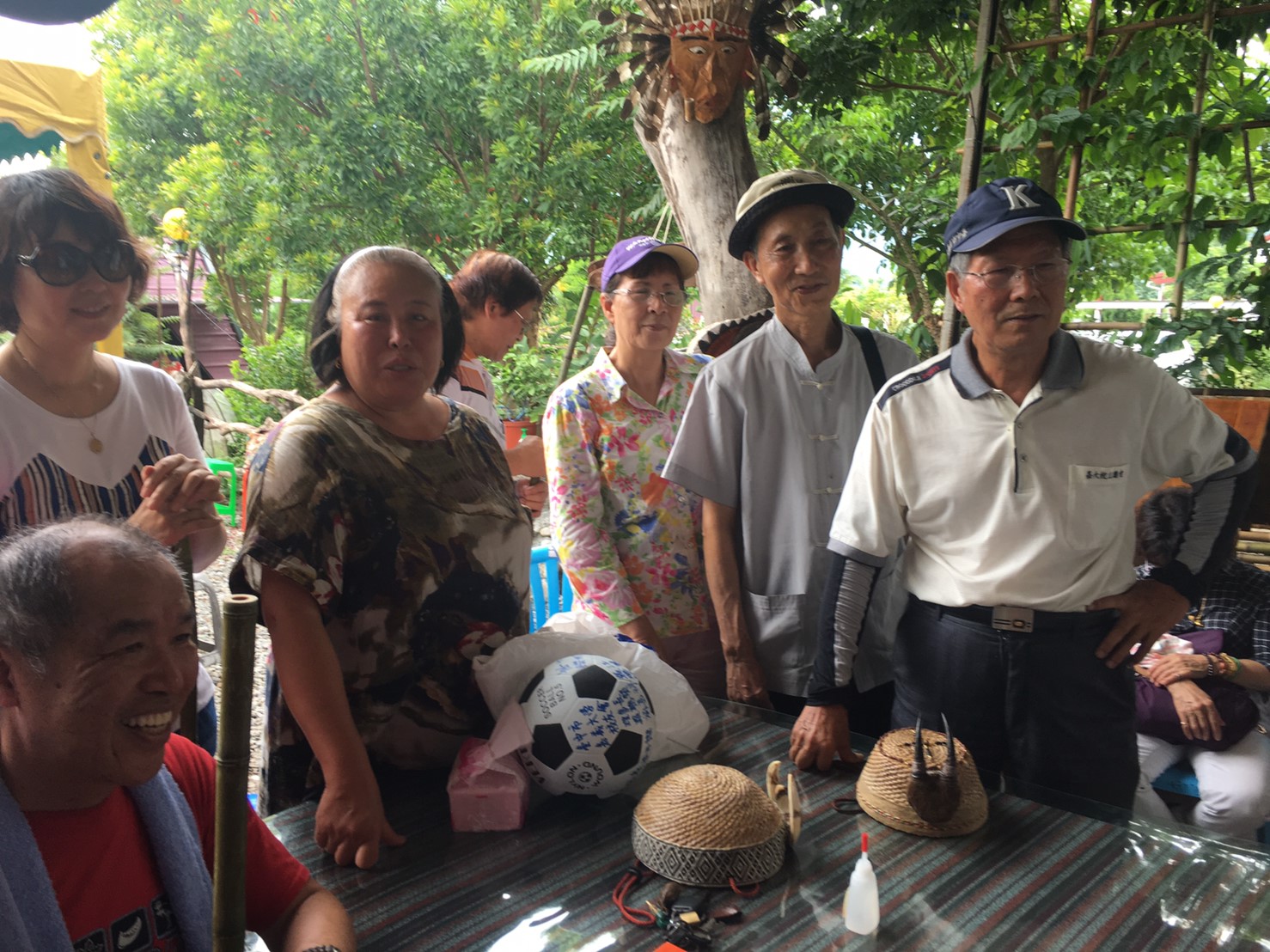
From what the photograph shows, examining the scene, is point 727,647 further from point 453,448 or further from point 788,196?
point 788,196

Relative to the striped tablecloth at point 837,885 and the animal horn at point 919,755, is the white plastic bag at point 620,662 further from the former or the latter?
the animal horn at point 919,755

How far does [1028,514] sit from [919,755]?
570 mm

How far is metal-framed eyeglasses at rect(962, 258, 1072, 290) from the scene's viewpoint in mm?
1789

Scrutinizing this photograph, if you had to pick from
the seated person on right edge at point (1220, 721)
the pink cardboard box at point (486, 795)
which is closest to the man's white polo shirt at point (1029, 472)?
the pink cardboard box at point (486, 795)

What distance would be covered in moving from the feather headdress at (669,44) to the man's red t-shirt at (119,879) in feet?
9.10

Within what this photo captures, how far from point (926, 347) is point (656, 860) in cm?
294

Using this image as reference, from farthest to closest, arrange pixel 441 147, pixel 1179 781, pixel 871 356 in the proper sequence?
1. pixel 441 147
2. pixel 1179 781
3. pixel 871 356

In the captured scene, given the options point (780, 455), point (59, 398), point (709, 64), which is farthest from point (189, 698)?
point (709, 64)

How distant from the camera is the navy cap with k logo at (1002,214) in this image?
1.77 metres

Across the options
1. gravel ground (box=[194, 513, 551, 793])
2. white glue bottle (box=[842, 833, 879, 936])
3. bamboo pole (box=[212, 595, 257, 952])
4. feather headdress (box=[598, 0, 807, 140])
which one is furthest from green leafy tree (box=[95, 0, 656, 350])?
bamboo pole (box=[212, 595, 257, 952])

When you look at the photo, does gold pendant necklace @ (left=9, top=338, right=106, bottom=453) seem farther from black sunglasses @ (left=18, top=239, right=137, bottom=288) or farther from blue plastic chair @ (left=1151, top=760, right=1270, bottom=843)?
blue plastic chair @ (left=1151, top=760, right=1270, bottom=843)

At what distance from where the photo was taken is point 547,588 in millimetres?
3342

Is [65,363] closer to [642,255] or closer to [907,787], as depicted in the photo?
[642,255]

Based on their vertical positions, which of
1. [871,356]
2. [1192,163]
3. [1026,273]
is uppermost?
[1192,163]
